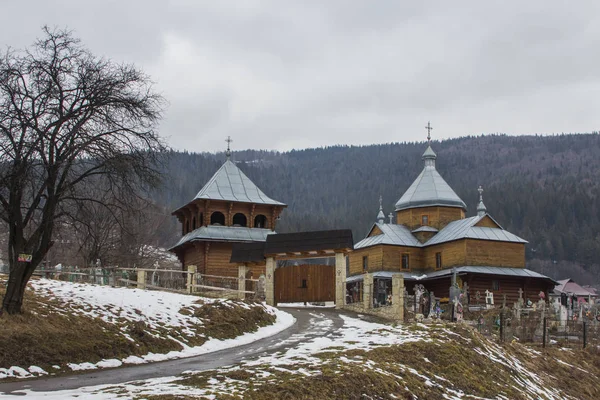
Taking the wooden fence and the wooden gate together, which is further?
the wooden gate

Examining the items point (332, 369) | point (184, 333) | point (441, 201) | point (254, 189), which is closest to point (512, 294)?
point (441, 201)

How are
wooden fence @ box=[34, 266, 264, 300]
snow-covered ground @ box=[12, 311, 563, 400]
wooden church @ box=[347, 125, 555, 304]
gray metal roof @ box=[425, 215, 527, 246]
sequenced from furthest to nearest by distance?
gray metal roof @ box=[425, 215, 527, 246] → wooden church @ box=[347, 125, 555, 304] → wooden fence @ box=[34, 266, 264, 300] → snow-covered ground @ box=[12, 311, 563, 400]

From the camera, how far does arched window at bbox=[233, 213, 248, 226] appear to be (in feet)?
163

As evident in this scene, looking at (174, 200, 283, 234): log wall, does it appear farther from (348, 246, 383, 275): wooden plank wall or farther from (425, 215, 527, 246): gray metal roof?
(425, 215, 527, 246): gray metal roof

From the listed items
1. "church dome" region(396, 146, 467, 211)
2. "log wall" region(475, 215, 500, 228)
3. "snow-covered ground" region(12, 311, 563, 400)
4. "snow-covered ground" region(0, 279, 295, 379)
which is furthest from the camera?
"church dome" region(396, 146, 467, 211)

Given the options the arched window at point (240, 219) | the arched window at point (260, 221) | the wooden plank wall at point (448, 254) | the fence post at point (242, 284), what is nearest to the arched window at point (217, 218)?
the arched window at point (240, 219)

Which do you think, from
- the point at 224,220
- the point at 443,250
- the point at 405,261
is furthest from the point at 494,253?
the point at 224,220

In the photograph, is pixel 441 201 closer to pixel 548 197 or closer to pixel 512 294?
pixel 512 294

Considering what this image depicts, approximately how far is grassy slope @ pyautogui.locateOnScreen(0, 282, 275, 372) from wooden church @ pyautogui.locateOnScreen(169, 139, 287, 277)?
2188 cm

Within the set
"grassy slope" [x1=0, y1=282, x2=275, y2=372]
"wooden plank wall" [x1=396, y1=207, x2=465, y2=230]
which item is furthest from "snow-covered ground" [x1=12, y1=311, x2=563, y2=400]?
"wooden plank wall" [x1=396, y1=207, x2=465, y2=230]

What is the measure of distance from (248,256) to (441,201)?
102 feet

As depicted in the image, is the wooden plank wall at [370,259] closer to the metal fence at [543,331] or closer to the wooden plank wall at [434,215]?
the wooden plank wall at [434,215]

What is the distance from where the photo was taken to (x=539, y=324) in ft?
113

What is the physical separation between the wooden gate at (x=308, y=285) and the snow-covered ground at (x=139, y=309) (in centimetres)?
770
